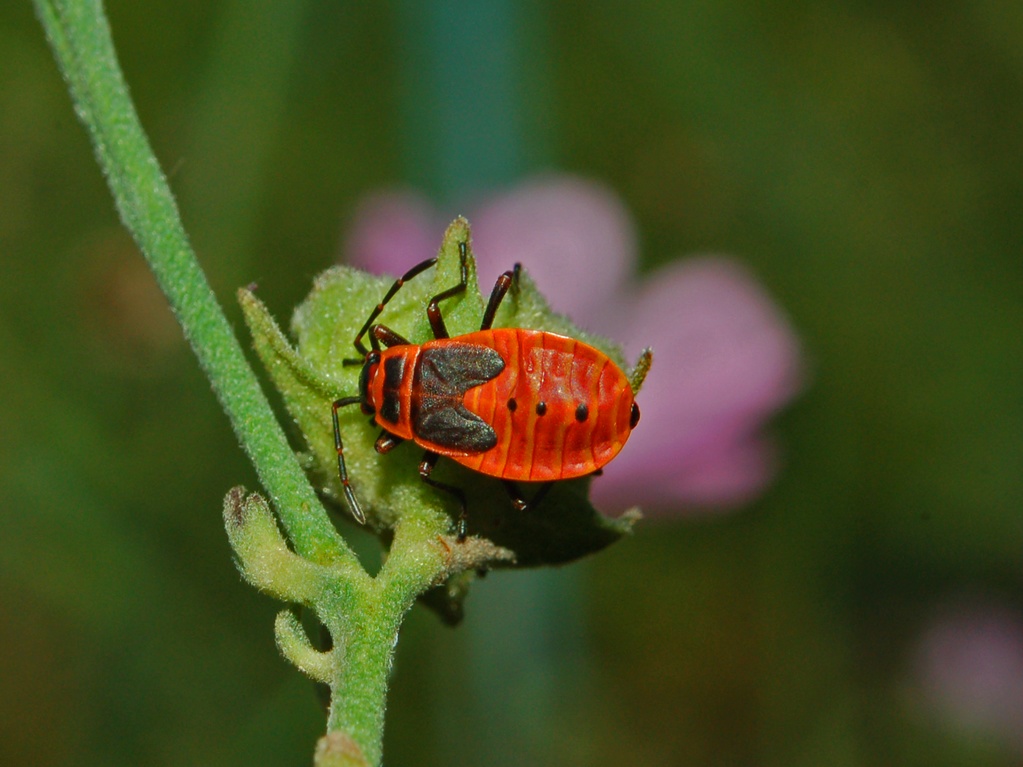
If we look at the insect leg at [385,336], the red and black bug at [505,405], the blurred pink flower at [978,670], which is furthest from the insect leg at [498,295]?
the blurred pink flower at [978,670]

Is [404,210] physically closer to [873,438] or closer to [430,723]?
[430,723]

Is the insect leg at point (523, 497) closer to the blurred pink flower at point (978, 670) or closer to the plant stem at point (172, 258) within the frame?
the plant stem at point (172, 258)

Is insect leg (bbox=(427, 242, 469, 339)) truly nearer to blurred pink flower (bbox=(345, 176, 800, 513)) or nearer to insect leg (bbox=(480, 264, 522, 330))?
insect leg (bbox=(480, 264, 522, 330))

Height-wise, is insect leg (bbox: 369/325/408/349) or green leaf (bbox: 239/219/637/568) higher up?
insect leg (bbox: 369/325/408/349)

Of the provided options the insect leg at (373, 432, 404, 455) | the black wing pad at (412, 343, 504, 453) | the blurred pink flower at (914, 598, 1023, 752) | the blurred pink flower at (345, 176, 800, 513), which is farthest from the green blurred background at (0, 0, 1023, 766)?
the insect leg at (373, 432, 404, 455)

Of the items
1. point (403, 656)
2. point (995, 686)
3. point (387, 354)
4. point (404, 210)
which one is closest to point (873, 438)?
point (995, 686)

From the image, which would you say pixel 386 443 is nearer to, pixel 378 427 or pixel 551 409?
pixel 378 427
